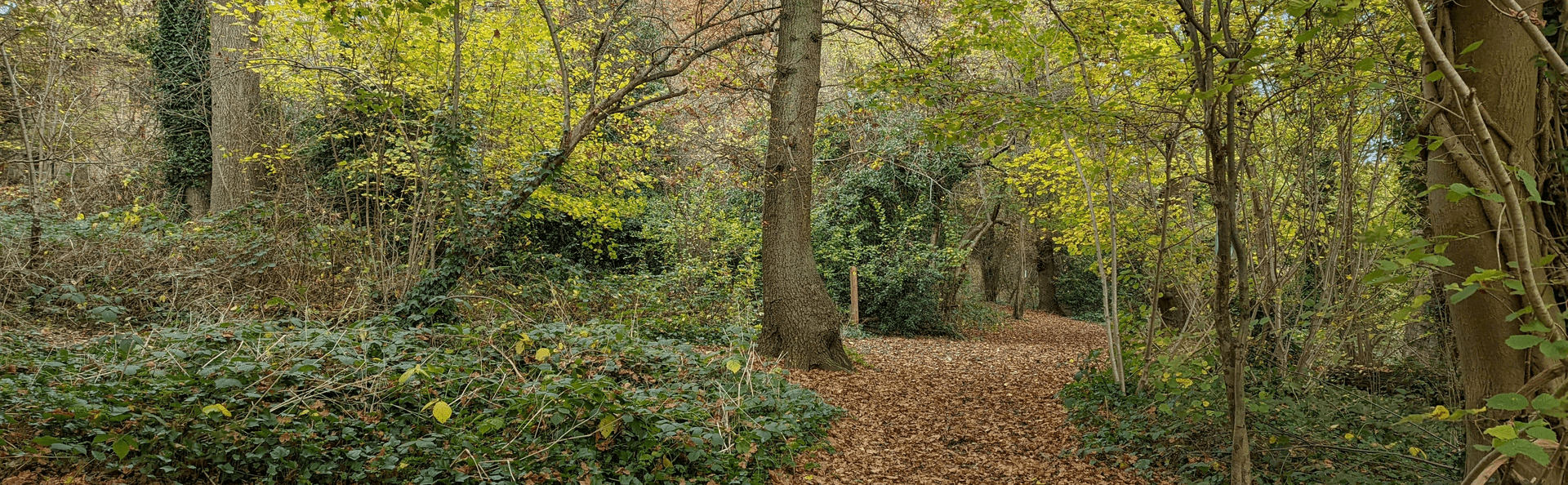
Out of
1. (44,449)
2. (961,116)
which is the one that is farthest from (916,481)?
(44,449)

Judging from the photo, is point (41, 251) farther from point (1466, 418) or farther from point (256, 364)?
point (1466, 418)

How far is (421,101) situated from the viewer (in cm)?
891

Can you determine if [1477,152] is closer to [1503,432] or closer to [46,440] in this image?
[1503,432]

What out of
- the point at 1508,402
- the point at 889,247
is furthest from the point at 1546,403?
the point at 889,247

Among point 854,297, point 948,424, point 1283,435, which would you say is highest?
point 854,297

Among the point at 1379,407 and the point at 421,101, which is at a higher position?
the point at 421,101

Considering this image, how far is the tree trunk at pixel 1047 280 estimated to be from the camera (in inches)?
769

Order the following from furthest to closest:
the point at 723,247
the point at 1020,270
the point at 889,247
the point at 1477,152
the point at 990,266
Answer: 1. the point at 990,266
2. the point at 1020,270
3. the point at 889,247
4. the point at 723,247
5. the point at 1477,152

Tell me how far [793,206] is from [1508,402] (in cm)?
595

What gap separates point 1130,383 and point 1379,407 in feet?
6.31

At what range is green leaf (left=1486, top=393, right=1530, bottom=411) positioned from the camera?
1.84 meters

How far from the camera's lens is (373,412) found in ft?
12.5

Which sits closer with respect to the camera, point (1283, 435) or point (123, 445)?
point (123, 445)

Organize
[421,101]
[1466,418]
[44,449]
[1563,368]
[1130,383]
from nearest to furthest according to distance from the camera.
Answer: [1563,368]
[1466,418]
[44,449]
[1130,383]
[421,101]
